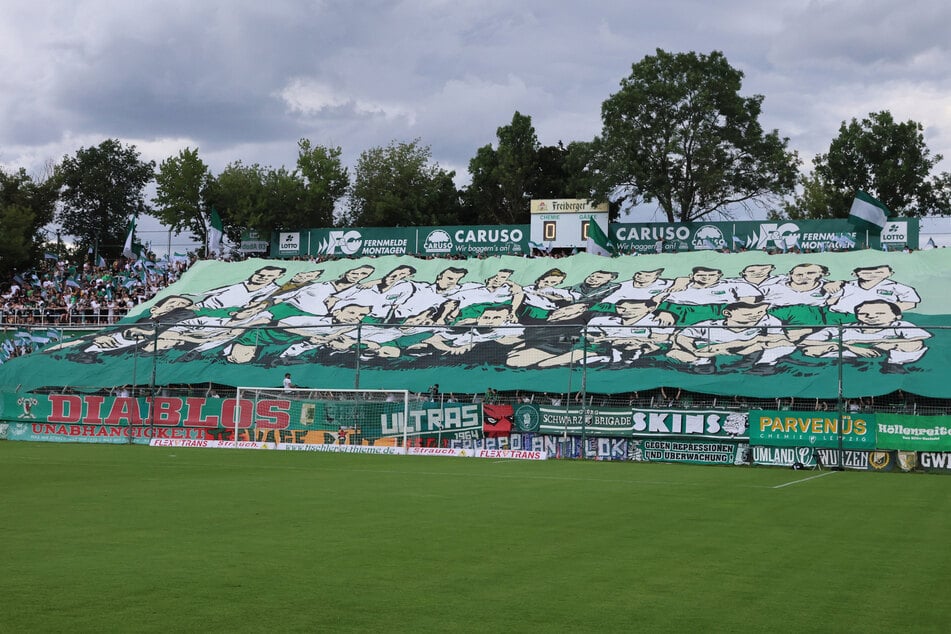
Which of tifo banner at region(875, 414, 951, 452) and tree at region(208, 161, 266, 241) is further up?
tree at region(208, 161, 266, 241)

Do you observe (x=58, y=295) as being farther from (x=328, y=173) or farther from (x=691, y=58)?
(x=691, y=58)

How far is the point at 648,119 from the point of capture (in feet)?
→ 198

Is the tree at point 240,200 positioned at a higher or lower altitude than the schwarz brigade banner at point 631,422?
higher

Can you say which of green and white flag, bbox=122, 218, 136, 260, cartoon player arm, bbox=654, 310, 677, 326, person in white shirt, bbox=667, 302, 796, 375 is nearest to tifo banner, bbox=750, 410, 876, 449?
person in white shirt, bbox=667, 302, 796, 375

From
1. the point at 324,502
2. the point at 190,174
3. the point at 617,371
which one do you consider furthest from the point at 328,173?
the point at 324,502

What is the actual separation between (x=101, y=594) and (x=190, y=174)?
216ft

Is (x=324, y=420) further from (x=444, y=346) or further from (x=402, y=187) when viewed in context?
(x=402, y=187)

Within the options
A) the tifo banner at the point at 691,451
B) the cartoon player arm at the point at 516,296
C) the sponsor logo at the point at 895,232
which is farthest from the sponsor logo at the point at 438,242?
the tifo banner at the point at 691,451

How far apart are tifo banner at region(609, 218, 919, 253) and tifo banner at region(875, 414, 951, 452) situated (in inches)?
956

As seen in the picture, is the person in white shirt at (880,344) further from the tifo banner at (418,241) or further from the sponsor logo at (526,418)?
the tifo banner at (418,241)

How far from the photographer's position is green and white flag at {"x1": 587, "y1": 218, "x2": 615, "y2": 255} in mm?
51625

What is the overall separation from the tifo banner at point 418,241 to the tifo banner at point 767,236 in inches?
249

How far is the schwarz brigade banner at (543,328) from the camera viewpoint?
31.6 meters

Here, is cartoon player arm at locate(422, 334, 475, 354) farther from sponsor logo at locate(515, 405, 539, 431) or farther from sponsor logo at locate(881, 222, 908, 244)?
sponsor logo at locate(881, 222, 908, 244)
